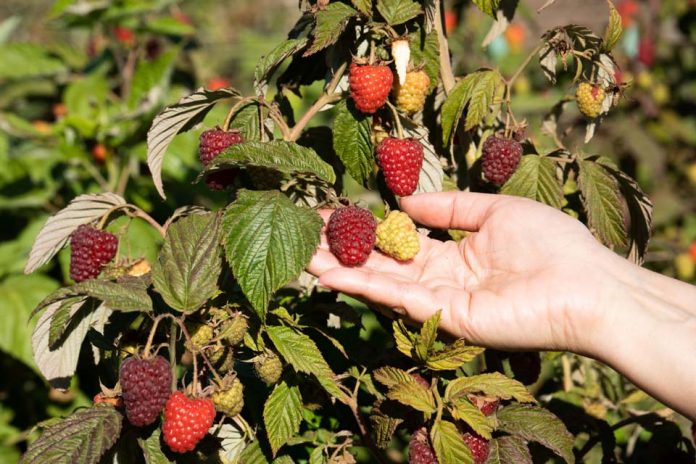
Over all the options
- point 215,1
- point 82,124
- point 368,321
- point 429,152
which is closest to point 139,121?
point 82,124

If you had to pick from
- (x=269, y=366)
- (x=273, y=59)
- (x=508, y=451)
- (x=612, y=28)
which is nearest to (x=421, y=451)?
(x=508, y=451)

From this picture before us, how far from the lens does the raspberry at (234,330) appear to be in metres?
1.37

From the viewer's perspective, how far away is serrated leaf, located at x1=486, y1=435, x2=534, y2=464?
1390 mm

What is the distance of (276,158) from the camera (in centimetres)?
136

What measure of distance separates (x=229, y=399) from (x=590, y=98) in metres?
0.96

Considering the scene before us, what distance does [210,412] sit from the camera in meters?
1.30

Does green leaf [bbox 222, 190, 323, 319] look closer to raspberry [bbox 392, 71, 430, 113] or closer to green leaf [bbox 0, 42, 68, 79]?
raspberry [bbox 392, 71, 430, 113]

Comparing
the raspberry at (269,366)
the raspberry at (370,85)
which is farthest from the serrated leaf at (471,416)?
the raspberry at (370,85)

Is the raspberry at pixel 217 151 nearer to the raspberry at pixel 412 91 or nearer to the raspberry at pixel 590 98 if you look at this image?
the raspberry at pixel 412 91

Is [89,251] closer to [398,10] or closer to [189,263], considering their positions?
[189,263]

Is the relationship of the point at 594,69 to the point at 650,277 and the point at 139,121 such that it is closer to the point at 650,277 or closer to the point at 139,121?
the point at 650,277

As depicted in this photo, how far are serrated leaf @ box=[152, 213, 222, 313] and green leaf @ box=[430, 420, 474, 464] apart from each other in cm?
45

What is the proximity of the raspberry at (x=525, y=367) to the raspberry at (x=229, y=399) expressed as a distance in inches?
26.3

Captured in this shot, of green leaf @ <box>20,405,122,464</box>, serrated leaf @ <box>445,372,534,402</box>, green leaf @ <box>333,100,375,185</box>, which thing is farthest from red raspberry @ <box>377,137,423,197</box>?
green leaf @ <box>20,405,122,464</box>
